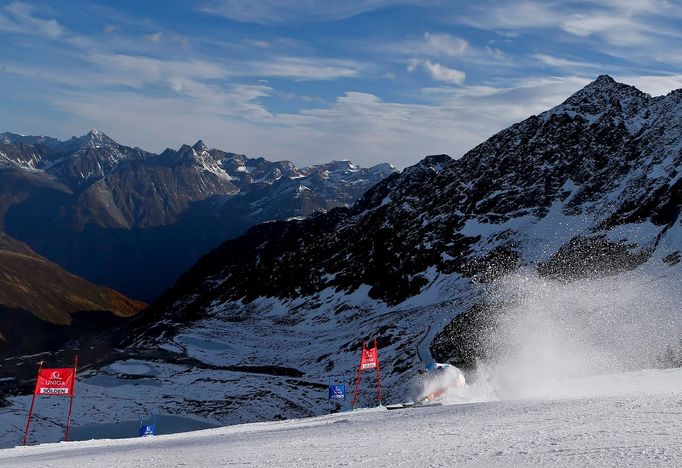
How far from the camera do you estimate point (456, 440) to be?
18.0 meters

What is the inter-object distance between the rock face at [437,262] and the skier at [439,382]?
1236 inches

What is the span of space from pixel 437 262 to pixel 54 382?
10155 cm

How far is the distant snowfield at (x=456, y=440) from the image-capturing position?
15.1 metres

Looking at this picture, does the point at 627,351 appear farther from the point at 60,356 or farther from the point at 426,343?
the point at 60,356

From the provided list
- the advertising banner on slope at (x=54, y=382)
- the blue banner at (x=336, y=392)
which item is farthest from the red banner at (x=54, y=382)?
the blue banner at (x=336, y=392)

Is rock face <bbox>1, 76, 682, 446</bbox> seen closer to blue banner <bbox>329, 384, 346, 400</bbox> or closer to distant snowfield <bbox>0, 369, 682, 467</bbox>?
blue banner <bbox>329, 384, 346, 400</bbox>

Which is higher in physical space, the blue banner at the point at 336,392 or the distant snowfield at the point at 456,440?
the distant snowfield at the point at 456,440

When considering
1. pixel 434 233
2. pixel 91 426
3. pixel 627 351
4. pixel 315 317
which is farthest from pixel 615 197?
pixel 91 426

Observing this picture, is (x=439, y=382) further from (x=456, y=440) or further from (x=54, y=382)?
(x=54, y=382)

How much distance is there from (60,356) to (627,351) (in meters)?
111

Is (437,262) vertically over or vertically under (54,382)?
over

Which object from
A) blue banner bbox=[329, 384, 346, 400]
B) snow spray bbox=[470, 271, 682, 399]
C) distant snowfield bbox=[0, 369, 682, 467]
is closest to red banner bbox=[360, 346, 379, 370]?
blue banner bbox=[329, 384, 346, 400]

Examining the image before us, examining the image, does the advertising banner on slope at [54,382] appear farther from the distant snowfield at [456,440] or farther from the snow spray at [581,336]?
the snow spray at [581,336]

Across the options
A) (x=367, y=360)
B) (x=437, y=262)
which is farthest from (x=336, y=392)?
(x=437, y=262)
